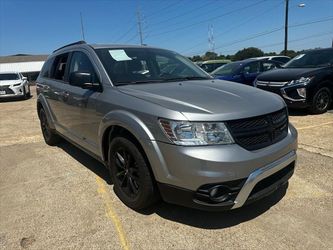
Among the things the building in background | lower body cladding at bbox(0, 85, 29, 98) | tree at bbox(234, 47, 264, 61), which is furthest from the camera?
tree at bbox(234, 47, 264, 61)

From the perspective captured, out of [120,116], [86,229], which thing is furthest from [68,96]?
[86,229]

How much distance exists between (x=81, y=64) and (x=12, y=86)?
14.3 m

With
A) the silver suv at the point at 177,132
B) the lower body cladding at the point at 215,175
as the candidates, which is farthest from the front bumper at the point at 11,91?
the lower body cladding at the point at 215,175

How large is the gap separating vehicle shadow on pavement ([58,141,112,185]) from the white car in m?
12.1

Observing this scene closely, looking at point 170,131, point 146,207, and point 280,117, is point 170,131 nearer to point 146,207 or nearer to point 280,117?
point 146,207

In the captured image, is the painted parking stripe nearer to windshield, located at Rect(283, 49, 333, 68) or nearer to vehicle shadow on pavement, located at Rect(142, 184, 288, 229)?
vehicle shadow on pavement, located at Rect(142, 184, 288, 229)

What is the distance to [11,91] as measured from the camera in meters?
17.2

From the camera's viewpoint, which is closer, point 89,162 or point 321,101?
point 89,162

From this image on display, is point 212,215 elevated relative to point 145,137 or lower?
lower

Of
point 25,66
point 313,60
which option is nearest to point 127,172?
point 313,60

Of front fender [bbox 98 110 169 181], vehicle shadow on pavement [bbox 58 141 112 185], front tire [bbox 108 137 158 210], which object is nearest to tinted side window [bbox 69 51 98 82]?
front fender [bbox 98 110 169 181]

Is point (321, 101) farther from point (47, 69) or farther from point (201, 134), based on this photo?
point (201, 134)

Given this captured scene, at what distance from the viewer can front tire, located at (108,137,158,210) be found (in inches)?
129

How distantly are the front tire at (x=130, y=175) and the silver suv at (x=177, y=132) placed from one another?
0.01 metres
